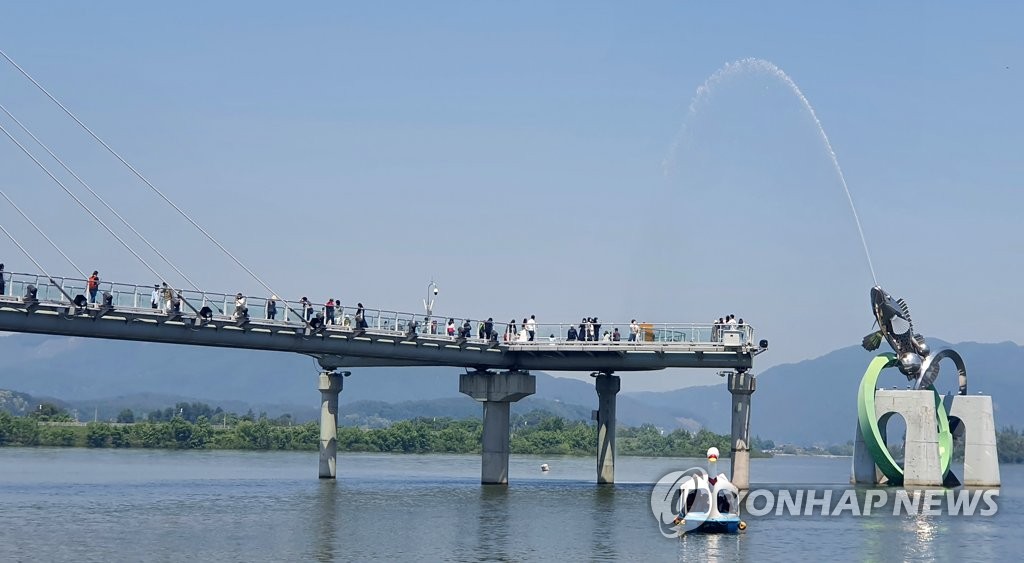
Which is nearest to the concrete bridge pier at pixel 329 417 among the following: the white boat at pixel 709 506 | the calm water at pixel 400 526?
the calm water at pixel 400 526

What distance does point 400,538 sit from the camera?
69312 mm

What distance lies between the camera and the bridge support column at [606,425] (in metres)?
113

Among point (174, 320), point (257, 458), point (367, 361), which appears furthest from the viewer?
point (257, 458)

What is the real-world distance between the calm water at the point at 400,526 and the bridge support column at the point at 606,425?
1.39 metres

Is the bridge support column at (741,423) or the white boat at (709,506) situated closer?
the white boat at (709,506)

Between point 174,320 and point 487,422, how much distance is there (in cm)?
2913

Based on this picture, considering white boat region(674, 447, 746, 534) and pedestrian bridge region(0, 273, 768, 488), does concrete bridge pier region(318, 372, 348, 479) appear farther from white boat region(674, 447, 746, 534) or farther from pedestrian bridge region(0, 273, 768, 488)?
white boat region(674, 447, 746, 534)

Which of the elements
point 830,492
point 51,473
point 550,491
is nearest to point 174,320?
point 550,491

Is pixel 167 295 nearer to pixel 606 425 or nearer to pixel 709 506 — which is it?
pixel 709 506

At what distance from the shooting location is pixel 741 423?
101562 mm

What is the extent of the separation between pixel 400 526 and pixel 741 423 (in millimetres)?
34071

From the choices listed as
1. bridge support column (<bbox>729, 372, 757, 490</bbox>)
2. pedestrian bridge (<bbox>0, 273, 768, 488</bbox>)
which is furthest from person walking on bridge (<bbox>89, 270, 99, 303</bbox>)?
bridge support column (<bbox>729, 372, 757, 490</bbox>)

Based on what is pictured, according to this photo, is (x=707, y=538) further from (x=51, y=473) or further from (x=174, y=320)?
(x=51, y=473)

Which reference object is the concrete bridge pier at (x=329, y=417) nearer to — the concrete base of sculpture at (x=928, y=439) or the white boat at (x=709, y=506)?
the concrete base of sculpture at (x=928, y=439)
